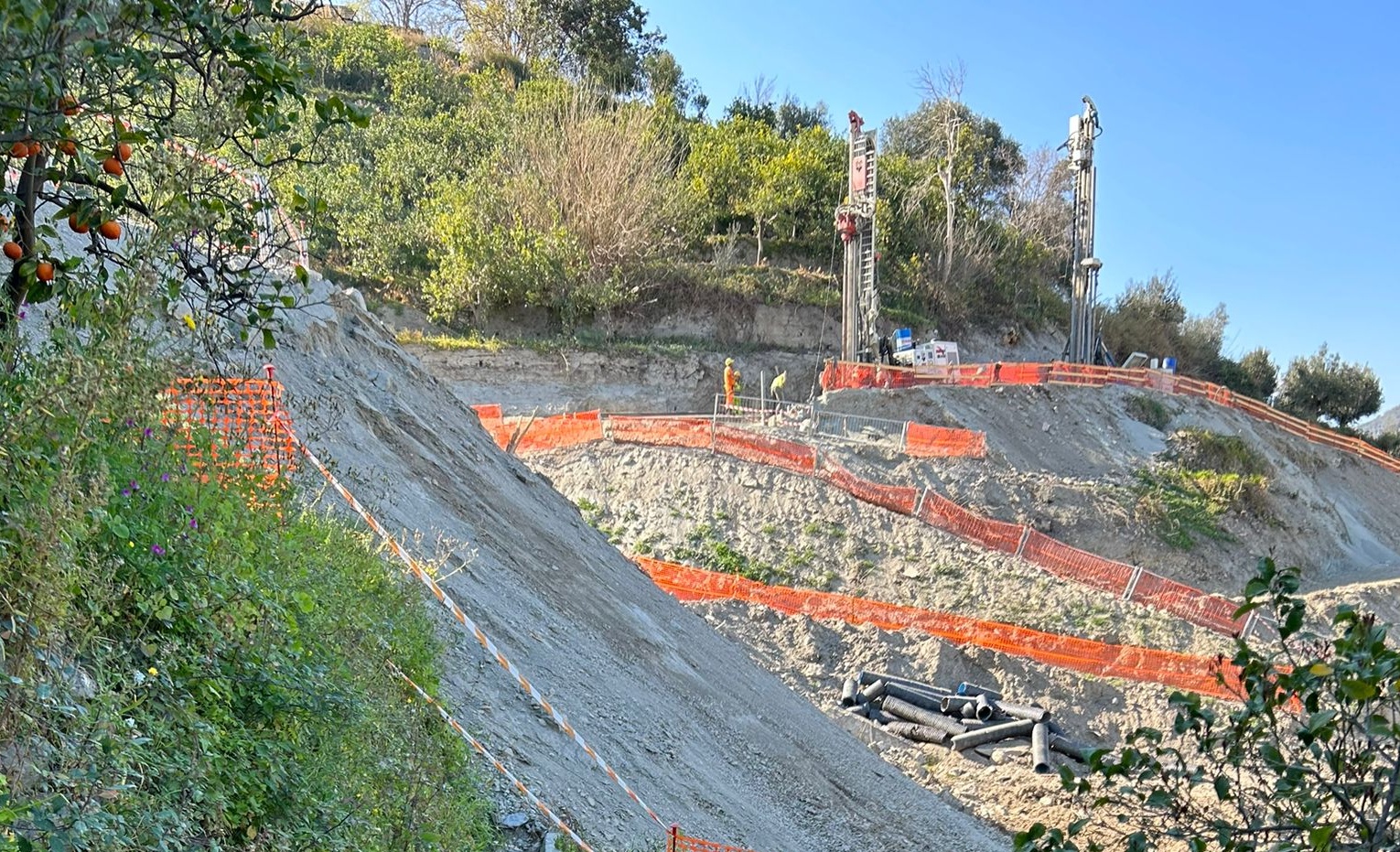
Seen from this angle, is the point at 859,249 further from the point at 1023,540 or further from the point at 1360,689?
the point at 1360,689

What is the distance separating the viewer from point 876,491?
85.4 feet

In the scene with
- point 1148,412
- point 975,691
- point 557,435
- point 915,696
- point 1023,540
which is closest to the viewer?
point 915,696

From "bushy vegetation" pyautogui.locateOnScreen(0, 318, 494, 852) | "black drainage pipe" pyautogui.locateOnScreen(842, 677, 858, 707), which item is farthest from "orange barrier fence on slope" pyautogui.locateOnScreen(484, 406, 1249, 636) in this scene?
"bushy vegetation" pyautogui.locateOnScreen(0, 318, 494, 852)

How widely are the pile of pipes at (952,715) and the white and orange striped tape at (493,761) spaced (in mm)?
12380

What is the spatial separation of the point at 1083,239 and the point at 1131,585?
57.5ft

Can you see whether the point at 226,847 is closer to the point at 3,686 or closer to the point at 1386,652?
the point at 3,686

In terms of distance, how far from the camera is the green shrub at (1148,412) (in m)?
34.2

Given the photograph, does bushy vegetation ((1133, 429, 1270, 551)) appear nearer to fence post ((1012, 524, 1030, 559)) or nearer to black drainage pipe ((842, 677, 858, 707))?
fence post ((1012, 524, 1030, 559))

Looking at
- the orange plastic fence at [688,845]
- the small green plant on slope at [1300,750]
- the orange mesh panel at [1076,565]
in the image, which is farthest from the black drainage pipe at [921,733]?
the small green plant on slope at [1300,750]

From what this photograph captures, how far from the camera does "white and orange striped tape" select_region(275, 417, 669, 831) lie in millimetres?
7824

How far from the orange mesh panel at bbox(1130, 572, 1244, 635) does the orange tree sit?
21970 millimetres

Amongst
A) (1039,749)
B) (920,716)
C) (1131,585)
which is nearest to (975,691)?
(920,716)

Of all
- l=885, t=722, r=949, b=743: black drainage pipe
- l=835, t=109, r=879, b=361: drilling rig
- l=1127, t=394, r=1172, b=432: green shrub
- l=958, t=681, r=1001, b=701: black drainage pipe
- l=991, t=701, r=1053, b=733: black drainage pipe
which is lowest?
l=885, t=722, r=949, b=743: black drainage pipe

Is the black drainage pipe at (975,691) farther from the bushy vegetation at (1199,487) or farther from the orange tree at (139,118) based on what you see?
the orange tree at (139,118)
